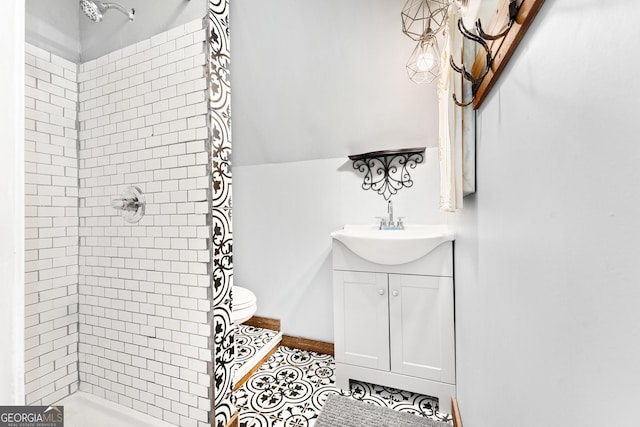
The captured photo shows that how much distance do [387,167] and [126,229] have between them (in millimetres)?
1745

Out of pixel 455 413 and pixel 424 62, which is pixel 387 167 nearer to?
pixel 424 62

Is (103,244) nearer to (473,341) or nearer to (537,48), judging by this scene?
(473,341)

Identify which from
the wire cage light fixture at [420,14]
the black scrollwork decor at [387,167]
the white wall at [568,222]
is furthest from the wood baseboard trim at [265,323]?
the wire cage light fixture at [420,14]

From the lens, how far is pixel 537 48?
501 millimetres

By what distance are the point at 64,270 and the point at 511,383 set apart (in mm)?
2192

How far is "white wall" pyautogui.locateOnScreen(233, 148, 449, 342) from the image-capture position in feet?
7.20

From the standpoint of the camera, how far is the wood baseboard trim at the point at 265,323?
2.55 metres

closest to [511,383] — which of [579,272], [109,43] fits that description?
[579,272]

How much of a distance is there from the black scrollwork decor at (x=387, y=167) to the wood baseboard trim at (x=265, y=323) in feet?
4.72

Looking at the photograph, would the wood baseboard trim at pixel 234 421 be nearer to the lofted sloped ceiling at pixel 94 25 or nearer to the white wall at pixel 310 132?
the white wall at pixel 310 132

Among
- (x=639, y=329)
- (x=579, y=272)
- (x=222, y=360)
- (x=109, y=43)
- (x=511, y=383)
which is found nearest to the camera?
(x=639, y=329)

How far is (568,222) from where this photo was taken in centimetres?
40

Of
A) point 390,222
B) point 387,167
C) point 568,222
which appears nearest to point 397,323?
point 390,222

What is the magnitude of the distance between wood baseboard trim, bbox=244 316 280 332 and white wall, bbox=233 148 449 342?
0.04m
